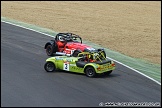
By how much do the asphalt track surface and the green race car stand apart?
290 mm

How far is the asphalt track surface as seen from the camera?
1634 cm

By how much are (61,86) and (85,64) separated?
223 cm

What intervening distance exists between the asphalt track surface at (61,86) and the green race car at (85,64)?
29 centimetres

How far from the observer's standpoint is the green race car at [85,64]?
1967 cm

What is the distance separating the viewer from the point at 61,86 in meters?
18.2

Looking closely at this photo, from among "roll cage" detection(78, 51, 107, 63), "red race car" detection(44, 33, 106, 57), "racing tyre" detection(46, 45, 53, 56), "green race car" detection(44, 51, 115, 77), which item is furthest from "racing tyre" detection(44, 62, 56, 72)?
"racing tyre" detection(46, 45, 53, 56)

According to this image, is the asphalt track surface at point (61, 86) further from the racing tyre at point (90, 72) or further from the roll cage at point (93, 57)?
the roll cage at point (93, 57)

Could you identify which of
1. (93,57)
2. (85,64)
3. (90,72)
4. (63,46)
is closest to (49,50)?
(63,46)

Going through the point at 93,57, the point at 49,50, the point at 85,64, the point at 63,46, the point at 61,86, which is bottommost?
the point at 61,86

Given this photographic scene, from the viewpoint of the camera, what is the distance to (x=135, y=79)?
1983 centimetres

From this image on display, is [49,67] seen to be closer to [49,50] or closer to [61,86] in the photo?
[61,86]

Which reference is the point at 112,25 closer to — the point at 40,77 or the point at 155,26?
the point at 155,26

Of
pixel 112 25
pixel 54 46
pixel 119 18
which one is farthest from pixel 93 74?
pixel 119 18

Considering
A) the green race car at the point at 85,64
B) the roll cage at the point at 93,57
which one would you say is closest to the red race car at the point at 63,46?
the green race car at the point at 85,64
